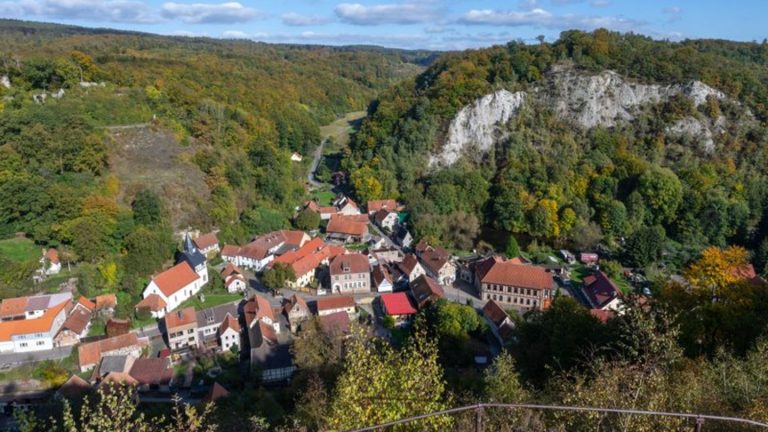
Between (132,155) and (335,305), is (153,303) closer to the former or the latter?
(335,305)

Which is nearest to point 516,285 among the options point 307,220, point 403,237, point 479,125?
point 403,237

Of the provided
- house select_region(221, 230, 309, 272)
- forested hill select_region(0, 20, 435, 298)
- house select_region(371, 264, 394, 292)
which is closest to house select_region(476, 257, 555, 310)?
house select_region(371, 264, 394, 292)

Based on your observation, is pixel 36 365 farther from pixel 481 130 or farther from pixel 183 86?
pixel 481 130

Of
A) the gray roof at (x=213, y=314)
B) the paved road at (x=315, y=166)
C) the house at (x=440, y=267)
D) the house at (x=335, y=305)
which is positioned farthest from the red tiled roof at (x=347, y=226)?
the paved road at (x=315, y=166)

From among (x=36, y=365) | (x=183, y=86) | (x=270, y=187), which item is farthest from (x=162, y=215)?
(x=183, y=86)

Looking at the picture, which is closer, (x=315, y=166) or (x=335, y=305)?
(x=335, y=305)

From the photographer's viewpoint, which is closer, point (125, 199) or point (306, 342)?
point (306, 342)

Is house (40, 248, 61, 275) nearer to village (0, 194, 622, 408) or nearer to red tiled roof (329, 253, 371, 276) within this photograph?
village (0, 194, 622, 408)
